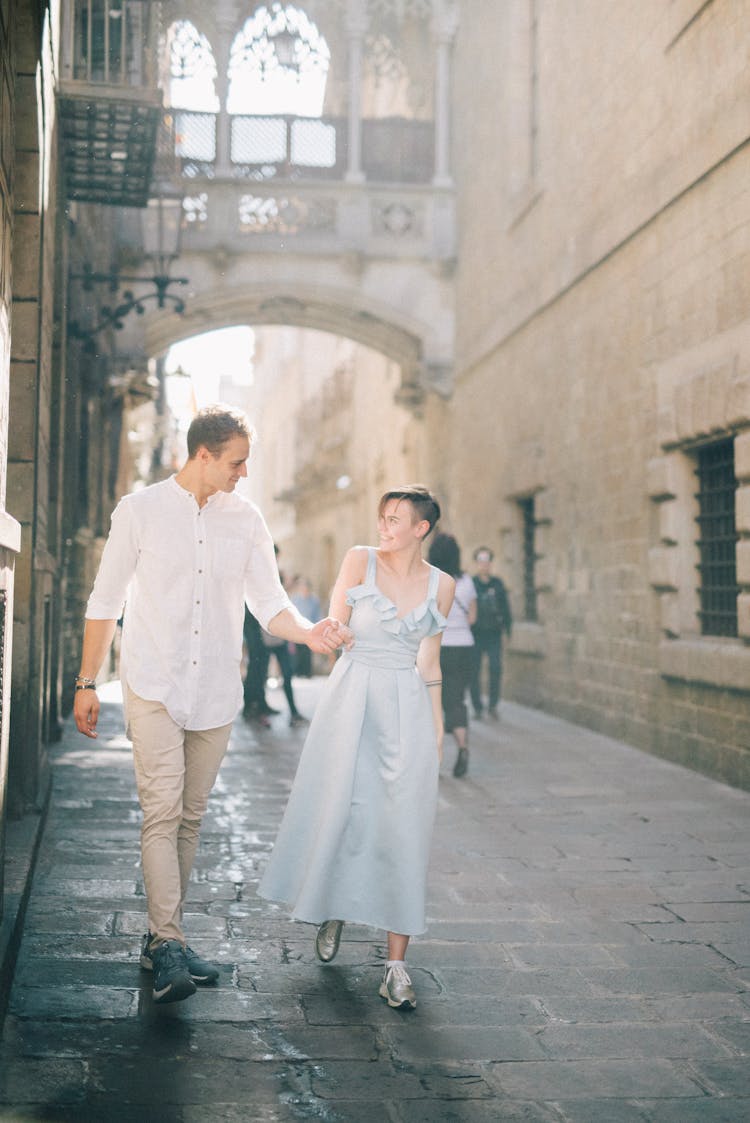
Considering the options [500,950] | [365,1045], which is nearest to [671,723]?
[500,950]

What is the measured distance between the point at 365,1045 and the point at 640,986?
108 centimetres

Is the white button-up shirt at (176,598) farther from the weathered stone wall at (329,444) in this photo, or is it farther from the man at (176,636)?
the weathered stone wall at (329,444)

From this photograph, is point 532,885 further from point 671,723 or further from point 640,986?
point 671,723

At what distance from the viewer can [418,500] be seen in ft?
14.2

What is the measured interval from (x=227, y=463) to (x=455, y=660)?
5.44m

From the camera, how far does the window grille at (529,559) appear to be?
599 inches

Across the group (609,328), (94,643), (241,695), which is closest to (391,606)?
(241,695)

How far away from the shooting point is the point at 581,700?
12438 mm

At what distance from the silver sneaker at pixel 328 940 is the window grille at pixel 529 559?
35.4ft

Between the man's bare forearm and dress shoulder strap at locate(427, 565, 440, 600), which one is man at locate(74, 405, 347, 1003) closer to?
the man's bare forearm

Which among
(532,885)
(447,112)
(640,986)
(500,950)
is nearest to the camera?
(640,986)

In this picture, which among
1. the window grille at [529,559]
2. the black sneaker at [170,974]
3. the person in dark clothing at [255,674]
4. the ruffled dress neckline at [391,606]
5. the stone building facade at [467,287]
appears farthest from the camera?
the window grille at [529,559]

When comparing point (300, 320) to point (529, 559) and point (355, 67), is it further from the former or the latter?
point (529, 559)

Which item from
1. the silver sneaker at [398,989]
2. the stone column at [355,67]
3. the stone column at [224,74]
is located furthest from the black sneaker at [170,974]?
the stone column at [355,67]
